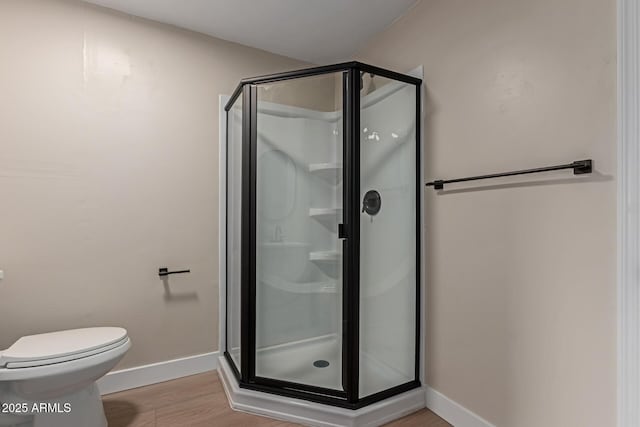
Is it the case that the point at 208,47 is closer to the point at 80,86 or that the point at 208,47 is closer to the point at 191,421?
the point at 80,86

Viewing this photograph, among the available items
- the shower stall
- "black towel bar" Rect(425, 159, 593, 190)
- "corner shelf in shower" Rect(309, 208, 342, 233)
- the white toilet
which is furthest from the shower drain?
"black towel bar" Rect(425, 159, 593, 190)

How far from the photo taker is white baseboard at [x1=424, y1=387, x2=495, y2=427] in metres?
1.59

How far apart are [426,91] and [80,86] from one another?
1.97m

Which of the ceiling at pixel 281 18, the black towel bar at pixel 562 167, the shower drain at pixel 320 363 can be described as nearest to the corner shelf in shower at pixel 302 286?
the shower drain at pixel 320 363

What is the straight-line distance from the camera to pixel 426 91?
190 centimetres

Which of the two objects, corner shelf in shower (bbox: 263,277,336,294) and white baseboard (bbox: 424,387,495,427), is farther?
corner shelf in shower (bbox: 263,277,336,294)

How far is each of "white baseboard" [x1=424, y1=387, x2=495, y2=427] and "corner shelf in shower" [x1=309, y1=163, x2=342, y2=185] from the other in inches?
49.7

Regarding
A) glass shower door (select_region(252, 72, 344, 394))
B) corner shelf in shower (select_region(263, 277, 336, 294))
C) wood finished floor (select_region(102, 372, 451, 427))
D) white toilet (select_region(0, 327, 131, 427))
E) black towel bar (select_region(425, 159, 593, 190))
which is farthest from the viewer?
corner shelf in shower (select_region(263, 277, 336, 294))

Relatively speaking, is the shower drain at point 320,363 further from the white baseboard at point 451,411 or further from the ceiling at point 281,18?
the ceiling at point 281,18

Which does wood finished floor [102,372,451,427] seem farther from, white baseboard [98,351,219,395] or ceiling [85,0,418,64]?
ceiling [85,0,418,64]

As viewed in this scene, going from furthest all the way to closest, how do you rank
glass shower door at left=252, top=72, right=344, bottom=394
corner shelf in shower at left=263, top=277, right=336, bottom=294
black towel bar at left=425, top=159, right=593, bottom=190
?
corner shelf in shower at left=263, top=277, right=336, bottom=294 → glass shower door at left=252, top=72, right=344, bottom=394 → black towel bar at left=425, top=159, right=593, bottom=190

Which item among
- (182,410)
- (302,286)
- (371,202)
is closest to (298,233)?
(302,286)

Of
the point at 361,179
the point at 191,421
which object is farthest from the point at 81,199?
the point at 361,179

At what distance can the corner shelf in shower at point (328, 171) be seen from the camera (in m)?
1.78
